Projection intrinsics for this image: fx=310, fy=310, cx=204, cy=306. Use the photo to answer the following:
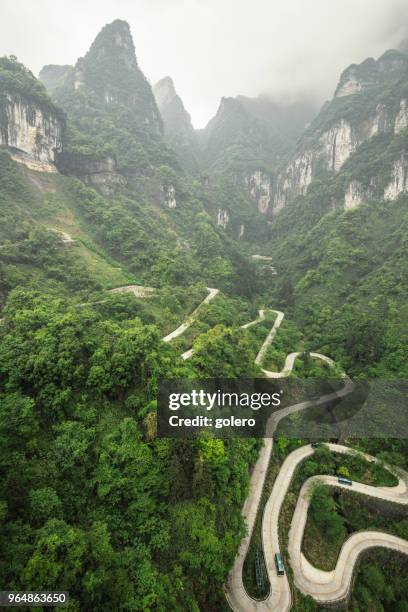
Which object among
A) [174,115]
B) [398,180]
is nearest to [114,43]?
[174,115]

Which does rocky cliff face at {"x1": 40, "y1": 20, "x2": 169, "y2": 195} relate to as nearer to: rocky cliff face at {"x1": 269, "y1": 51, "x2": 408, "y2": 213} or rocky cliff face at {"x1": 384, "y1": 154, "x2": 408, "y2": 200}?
rocky cliff face at {"x1": 269, "y1": 51, "x2": 408, "y2": 213}

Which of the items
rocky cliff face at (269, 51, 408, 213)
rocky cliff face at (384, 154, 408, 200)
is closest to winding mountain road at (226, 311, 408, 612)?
rocky cliff face at (384, 154, 408, 200)

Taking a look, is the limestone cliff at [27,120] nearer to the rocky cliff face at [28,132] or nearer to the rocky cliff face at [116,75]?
the rocky cliff face at [28,132]

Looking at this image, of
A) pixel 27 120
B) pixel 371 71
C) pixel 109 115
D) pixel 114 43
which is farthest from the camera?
pixel 371 71

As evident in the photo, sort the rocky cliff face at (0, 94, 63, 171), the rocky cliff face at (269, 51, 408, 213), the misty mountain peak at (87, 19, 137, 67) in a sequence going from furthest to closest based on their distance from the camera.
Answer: the misty mountain peak at (87, 19, 137, 67) → the rocky cliff face at (269, 51, 408, 213) → the rocky cliff face at (0, 94, 63, 171)

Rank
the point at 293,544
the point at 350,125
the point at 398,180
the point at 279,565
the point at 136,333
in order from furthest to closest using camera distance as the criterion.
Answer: the point at 350,125
the point at 398,180
the point at 136,333
the point at 293,544
the point at 279,565

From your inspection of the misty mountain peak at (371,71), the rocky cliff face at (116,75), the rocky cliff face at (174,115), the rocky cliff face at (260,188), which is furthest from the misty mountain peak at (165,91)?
the misty mountain peak at (371,71)

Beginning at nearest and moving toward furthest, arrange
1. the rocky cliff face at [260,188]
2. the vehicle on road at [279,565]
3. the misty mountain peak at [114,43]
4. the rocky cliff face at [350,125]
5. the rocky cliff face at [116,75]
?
1. the vehicle on road at [279,565]
2. the rocky cliff face at [350,125]
3. the rocky cliff face at [116,75]
4. the misty mountain peak at [114,43]
5. the rocky cliff face at [260,188]

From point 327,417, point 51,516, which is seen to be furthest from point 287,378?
point 51,516

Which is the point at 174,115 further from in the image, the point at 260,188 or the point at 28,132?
the point at 28,132

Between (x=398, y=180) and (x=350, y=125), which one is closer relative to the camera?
(x=398, y=180)

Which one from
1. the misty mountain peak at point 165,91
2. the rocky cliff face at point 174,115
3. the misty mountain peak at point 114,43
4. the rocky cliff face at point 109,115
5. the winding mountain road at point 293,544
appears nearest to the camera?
the winding mountain road at point 293,544
